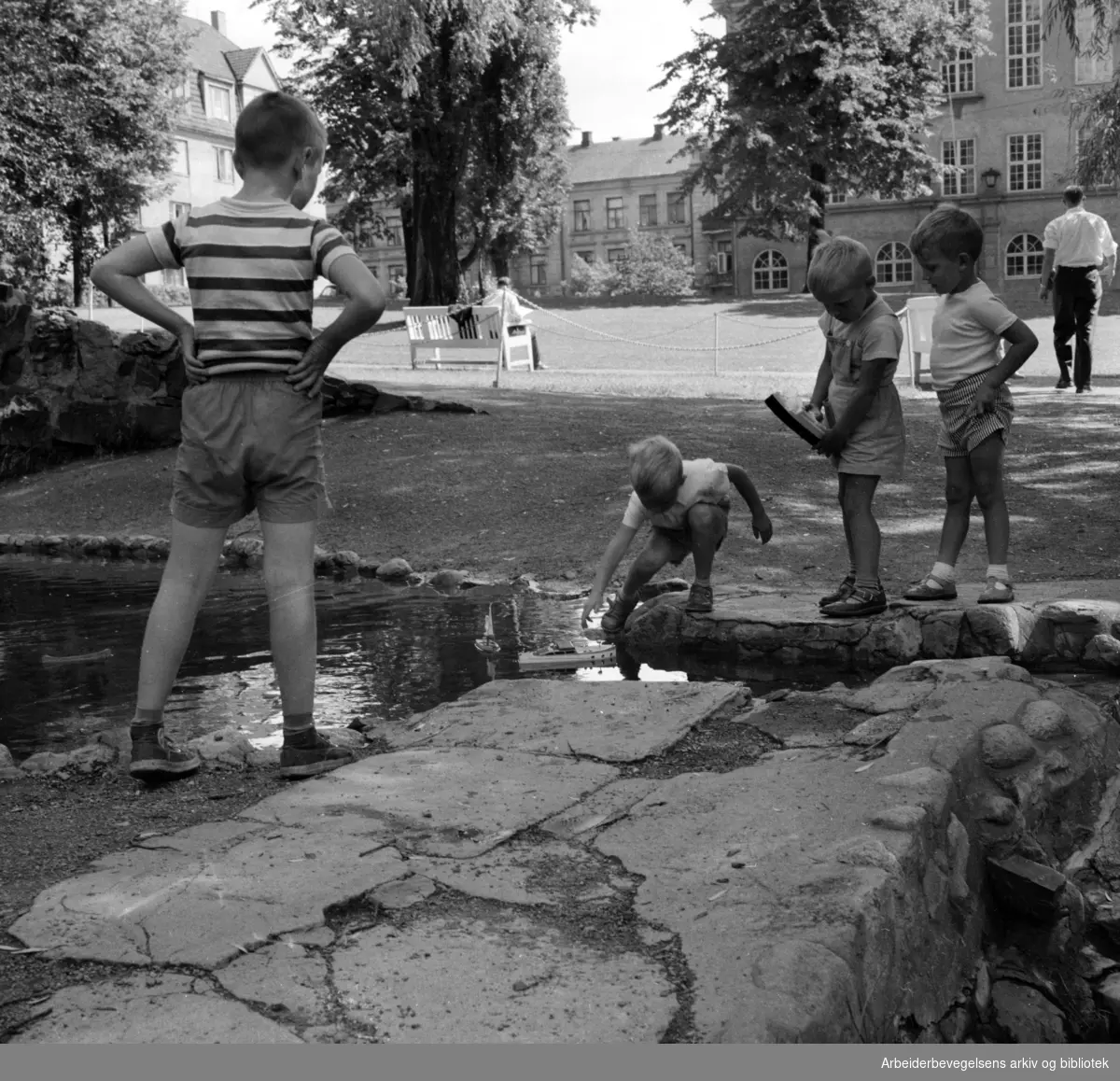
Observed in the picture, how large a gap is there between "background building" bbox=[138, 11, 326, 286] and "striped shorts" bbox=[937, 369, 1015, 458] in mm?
59411

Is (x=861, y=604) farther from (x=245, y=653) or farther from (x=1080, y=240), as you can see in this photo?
(x=1080, y=240)

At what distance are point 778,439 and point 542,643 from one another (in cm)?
539

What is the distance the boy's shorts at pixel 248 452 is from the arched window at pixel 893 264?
5379 centimetres

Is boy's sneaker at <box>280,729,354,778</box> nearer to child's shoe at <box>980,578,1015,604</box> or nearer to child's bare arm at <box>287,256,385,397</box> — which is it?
child's bare arm at <box>287,256,385,397</box>

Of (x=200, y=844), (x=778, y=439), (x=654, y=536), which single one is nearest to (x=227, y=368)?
(x=200, y=844)

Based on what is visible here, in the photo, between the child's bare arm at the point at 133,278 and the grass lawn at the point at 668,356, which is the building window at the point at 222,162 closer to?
the grass lawn at the point at 668,356

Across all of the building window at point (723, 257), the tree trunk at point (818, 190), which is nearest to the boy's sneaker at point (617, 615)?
the tree trunk at point (818, 190)

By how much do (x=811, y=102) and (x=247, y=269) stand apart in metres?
40.1

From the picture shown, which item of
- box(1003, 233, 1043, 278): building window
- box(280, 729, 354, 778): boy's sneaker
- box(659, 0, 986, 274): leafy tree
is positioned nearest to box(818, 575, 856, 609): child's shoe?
box(280, 729, 354, 778): boy's sneaker

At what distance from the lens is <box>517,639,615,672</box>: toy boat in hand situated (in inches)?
219

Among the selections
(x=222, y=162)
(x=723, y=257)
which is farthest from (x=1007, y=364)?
(x=723, y=257)

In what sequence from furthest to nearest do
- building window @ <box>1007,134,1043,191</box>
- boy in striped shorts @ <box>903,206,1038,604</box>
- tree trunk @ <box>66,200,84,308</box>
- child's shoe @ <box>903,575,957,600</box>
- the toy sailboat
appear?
building window @ <box>1007,134,1043,191</box>
tree trunk @ <box>66,200,84,308</box>
the toy sailboat
child's shoe @ <box>903,575,957,600</box>
boy in striped shorts @ <box>903,206,1038,604</box>

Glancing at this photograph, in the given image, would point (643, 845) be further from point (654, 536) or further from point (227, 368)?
point (654, 536)

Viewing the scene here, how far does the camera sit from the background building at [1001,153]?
52062 mm
